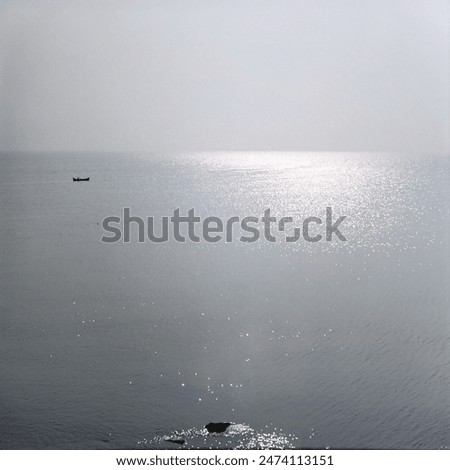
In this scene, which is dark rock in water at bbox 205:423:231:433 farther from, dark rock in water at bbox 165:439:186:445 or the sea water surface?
dark rock in water at bbox 165:439:186:445

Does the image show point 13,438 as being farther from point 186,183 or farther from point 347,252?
point 186,183

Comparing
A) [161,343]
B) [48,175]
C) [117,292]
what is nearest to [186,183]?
[48,175]

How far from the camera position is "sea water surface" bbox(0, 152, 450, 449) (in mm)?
4840

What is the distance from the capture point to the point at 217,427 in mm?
4781

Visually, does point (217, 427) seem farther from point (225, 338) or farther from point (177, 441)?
point (225, 338)

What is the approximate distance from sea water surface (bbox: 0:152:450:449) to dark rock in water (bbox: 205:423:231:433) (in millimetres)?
105

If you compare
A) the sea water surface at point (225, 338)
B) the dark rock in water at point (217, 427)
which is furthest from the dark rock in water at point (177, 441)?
the dark rock in water at point (217, 427)

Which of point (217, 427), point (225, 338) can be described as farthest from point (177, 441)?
point (225, 338)

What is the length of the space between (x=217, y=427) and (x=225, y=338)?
1627 millimetres

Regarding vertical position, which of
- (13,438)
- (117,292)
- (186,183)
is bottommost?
(13,438)

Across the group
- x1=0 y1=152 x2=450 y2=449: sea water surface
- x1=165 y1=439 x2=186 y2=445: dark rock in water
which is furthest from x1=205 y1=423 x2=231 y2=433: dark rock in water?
x1=165 y1=439 x2=186 y2=445: dark rock in water

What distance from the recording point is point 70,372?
561 centimetres

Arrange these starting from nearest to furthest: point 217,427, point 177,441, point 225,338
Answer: point 177,441 → point 217,427 → point 225,338

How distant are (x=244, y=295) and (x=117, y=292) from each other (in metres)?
1.50
